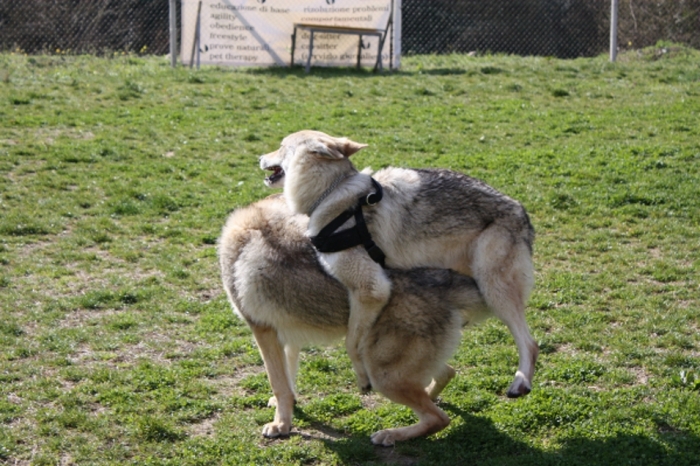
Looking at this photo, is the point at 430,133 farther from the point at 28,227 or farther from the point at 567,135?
the point at 28,227

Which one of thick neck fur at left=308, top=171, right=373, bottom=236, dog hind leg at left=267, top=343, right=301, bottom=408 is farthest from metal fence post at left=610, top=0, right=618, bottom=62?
dog hind leg at left=267, top=343, right=301, bottom=408

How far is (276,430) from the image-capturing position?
502 cm

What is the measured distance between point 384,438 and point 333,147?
1.88m

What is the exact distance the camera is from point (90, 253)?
314 inches

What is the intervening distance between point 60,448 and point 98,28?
644 inches

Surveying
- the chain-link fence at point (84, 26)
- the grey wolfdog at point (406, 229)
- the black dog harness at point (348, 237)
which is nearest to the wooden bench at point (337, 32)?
the chain-link fence at point (84, 26)

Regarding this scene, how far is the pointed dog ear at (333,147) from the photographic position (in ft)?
16.9

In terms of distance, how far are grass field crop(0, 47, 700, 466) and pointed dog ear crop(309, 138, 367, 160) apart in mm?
1670

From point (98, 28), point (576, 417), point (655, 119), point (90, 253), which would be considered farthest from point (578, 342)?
point (98, 28)

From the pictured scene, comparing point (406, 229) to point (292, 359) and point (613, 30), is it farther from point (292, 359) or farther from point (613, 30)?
point (613, 30)

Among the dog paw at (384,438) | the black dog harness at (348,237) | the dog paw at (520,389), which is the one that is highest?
the black dog harness at (348,237)

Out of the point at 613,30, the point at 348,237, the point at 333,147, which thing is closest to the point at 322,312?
the point at 348,237

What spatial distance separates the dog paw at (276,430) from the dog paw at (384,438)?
56cm

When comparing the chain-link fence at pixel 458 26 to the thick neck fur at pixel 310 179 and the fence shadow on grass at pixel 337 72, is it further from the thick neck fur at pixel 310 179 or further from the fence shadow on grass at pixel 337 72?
the thick neck fur at pixel 310 179
